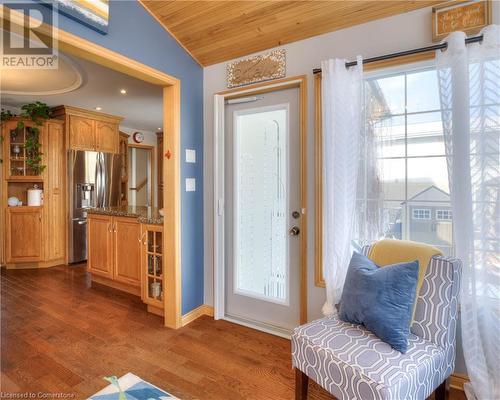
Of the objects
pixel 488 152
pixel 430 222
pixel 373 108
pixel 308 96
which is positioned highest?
pixel 308 96

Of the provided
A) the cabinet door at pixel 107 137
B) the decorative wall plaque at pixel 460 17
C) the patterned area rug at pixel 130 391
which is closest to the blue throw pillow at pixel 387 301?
the patterned area rug at pixel 130 391

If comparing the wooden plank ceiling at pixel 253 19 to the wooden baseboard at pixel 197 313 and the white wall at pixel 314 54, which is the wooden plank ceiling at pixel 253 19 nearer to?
the white wall at pixel 314 54

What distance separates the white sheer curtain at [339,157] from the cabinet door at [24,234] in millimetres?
4449

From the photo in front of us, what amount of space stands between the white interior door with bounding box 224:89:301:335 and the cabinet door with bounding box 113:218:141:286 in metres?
1.06

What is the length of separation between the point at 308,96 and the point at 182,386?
218cm

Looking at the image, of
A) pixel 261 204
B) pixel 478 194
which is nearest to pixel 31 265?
pixel 261 204

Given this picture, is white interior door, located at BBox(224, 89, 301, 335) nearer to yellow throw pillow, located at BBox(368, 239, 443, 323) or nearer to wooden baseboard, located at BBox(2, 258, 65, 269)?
yellow throw pillow, located at BBox(368, 239, 443, 323)

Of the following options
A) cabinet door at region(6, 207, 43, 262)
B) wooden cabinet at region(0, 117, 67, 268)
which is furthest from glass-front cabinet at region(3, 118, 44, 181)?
cabinet door at region(6, 207, 43, 262)

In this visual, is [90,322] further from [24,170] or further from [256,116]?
[24,170]

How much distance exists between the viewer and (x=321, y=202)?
2.23m

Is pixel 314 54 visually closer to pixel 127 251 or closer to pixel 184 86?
pixel 184 86

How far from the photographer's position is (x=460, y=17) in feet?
5.74

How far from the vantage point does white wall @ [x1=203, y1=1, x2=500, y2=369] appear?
190 centimetres

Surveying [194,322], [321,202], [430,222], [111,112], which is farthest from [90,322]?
[111,112]
